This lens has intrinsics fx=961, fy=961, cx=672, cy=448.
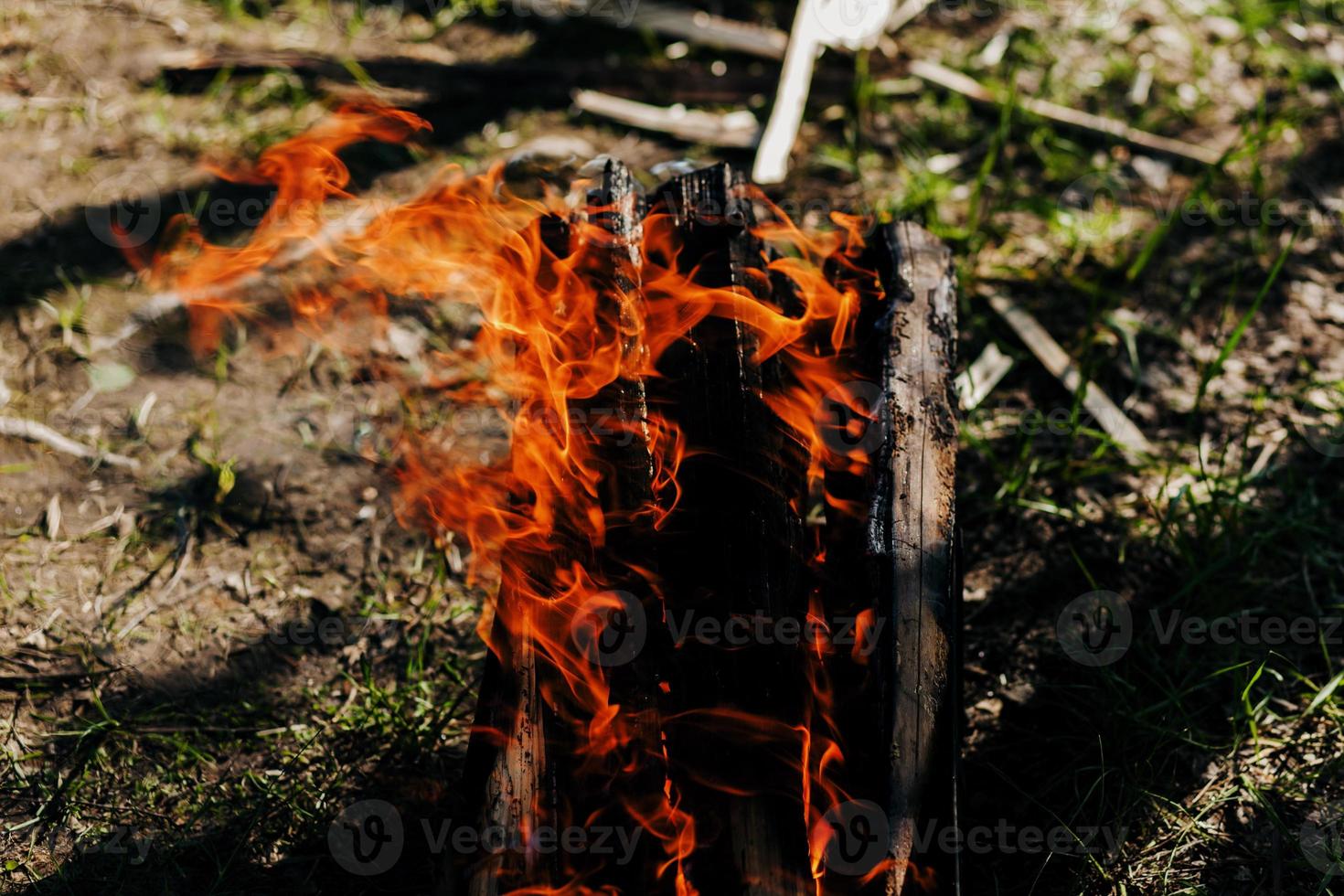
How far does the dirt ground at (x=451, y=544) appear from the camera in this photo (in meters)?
2.72

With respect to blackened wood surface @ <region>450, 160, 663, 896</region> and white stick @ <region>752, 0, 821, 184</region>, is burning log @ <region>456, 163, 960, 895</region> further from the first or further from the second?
white stick @ <region>752, 0, 821, 184</region>

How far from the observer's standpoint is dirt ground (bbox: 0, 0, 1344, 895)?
2.72 meters

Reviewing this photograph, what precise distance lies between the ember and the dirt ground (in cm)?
64

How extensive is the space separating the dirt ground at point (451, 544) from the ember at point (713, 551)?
2.10 feet

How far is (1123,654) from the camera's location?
3.01m

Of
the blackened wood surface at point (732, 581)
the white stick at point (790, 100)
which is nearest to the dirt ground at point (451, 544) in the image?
the white stick at point (790, 100)

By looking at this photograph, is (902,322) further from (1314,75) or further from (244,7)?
(244,7)

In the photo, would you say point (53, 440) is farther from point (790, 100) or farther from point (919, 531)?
point (790, 100)

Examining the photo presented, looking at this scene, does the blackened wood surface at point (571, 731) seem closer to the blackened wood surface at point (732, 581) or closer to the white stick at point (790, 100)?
the blackened wood surface at point (732, 581)

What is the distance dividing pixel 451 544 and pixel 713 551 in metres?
1.40

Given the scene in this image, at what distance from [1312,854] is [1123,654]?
2.26 ft

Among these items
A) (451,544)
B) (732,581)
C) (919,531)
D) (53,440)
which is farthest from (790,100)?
(53,440)

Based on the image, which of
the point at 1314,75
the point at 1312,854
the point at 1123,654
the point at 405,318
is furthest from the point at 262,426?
the point at 1314,75

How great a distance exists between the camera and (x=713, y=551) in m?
2.31
